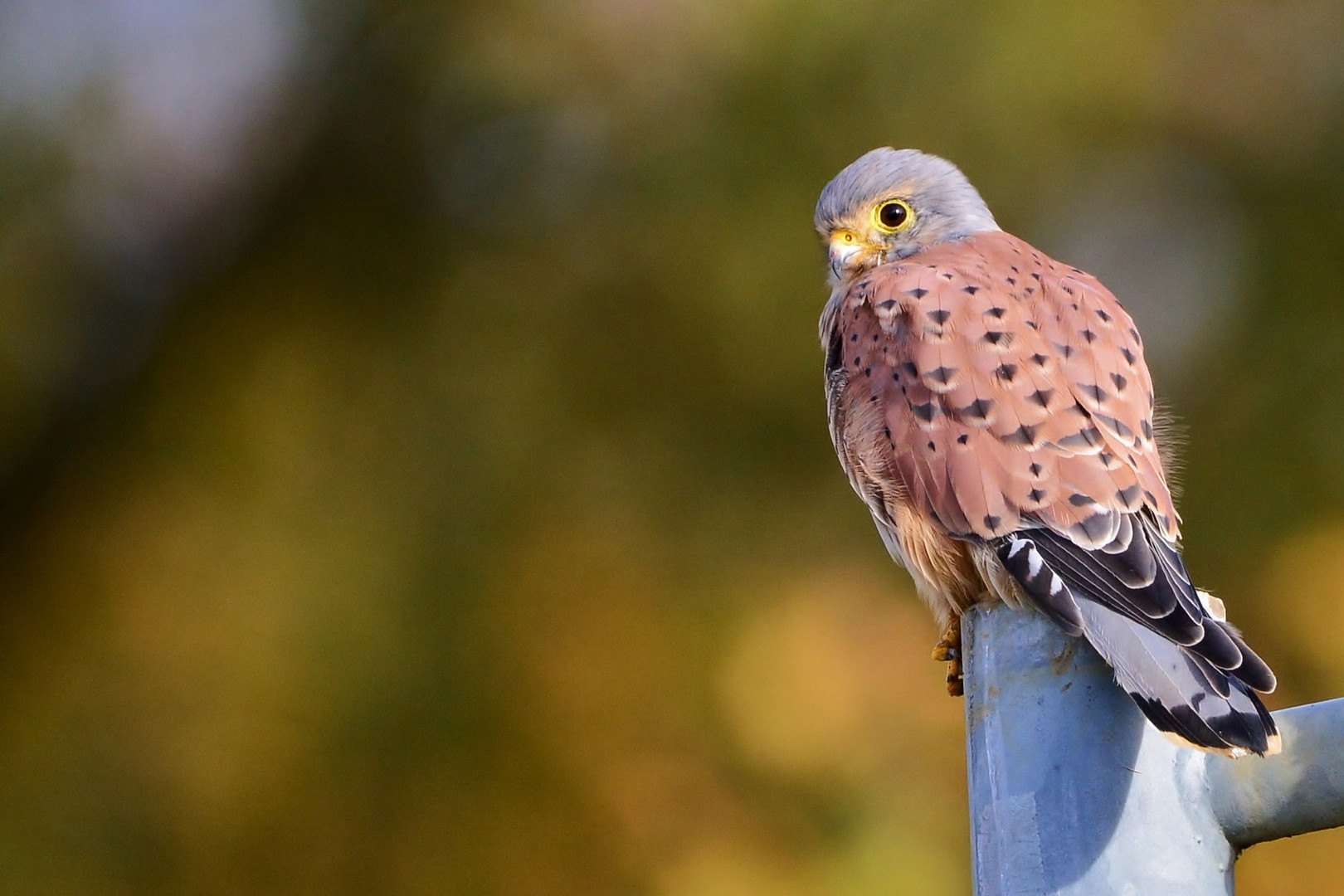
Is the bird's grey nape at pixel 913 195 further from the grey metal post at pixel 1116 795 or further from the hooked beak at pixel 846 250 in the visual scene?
the grey metal post at pixel 1116 795

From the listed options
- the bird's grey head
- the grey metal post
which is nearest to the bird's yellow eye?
the bird's grey head

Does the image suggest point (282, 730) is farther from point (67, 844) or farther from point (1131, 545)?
point (1131, 545)

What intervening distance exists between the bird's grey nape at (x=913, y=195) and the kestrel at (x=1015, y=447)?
0.22 meters

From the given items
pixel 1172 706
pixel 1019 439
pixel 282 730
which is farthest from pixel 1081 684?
pixel 282 730

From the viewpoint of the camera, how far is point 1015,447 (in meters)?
2.11

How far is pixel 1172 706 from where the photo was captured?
4.56 feet

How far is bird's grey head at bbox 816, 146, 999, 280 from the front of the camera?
2918 millimetres

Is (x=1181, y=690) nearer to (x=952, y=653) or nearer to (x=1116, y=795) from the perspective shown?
(x=1116, y=795)

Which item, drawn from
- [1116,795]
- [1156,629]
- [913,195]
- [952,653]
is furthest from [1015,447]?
[913,195]

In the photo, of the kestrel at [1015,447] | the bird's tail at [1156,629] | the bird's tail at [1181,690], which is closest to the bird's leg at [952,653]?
the kestrel at [1015,447]

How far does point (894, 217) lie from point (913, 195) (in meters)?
0.06

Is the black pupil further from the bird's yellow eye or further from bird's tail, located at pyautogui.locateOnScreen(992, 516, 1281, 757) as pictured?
bird's tail, located at pyautogui.locateOnScreen(992, 516, 1281, 757)

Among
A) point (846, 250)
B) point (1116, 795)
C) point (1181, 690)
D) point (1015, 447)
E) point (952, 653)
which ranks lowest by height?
point (1116, 795)

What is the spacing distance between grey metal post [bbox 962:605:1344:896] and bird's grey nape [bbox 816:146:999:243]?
161cm
